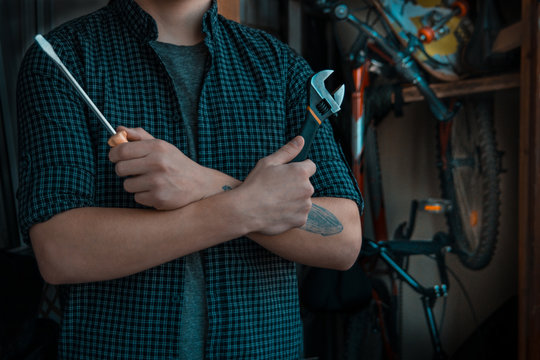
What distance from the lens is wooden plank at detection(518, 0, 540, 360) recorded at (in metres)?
1.42

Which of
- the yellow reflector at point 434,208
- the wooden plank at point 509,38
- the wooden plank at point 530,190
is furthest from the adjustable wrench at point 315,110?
the yellow reflector at point 434,208

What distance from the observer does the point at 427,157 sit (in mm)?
2096

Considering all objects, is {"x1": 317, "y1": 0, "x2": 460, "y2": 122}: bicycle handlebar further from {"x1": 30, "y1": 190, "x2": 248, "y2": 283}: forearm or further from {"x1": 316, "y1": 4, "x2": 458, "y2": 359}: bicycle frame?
{"x1": 30, "y1": 190, "x2": 248, "y2": 283}: forearm

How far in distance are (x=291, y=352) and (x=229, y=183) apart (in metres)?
0.34

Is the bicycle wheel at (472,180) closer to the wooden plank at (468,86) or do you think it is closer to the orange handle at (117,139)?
the wooden plank at (468,86)

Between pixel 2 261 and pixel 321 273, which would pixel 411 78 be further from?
pixel 2 261

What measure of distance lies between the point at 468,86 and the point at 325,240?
1322 mm

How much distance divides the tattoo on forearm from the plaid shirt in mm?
56

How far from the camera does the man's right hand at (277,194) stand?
23.9 inches

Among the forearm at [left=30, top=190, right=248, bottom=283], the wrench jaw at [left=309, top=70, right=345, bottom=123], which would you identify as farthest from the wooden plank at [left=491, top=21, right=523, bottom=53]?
the forearm at [left=30, top=190, right=248, bottom=283]

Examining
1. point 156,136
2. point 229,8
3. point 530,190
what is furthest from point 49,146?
point 530,190

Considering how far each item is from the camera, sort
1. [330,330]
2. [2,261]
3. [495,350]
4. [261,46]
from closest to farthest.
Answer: [261,46], [2,261], [495,350], [330,330]

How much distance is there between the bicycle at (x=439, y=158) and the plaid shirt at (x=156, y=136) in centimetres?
112

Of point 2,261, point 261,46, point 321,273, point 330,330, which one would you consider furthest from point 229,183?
point 330,330
